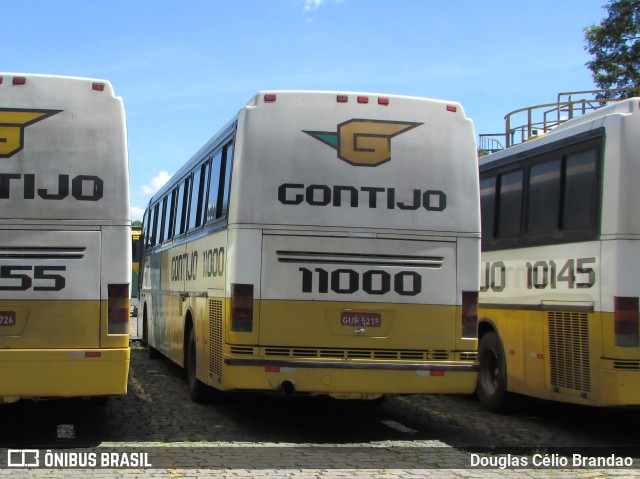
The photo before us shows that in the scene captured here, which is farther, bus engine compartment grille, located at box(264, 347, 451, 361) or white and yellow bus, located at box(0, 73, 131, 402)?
bus engine compartment grille, located at box(264, 347, 451, 361)

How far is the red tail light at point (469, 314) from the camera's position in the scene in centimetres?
920

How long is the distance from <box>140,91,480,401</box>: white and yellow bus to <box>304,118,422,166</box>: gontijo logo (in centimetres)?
1

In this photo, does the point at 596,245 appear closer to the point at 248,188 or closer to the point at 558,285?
the point at 558,285

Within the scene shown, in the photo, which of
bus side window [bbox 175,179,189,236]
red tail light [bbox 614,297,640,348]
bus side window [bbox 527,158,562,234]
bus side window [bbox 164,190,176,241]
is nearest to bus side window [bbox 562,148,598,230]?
bus side window [bbox 527,158,562,234]

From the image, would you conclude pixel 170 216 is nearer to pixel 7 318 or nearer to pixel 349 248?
pixel 349 248

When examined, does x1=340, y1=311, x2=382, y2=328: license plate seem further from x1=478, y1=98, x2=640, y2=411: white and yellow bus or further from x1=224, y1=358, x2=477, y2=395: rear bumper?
x1=478, y1=98, x2=640, y2=411: white and yellow bus

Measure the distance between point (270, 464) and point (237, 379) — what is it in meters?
1.20

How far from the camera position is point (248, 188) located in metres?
8.97

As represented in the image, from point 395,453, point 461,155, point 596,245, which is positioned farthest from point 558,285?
point 395,453

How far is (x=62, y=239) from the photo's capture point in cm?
836

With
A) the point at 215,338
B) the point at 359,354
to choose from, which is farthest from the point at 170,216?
the point at 359,354

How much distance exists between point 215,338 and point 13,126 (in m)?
3.08

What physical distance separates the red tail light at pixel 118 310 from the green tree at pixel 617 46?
21980 mm

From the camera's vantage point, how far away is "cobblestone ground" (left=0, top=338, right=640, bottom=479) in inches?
302
